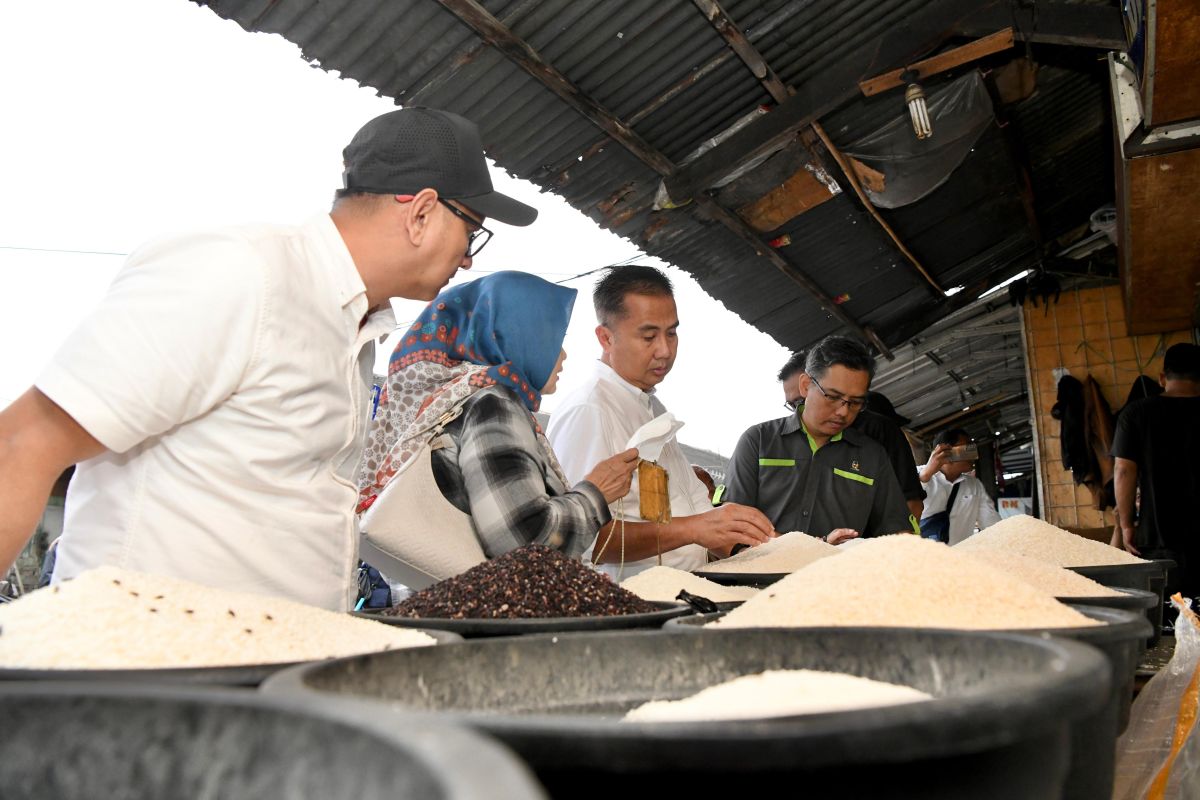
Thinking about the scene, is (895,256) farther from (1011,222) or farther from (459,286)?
(459,286)

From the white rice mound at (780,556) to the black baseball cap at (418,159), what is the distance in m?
1.02

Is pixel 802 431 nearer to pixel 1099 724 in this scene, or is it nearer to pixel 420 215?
pixel 420 215

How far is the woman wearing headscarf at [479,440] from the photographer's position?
192 cm

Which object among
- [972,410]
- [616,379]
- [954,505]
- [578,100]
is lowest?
[954,505]

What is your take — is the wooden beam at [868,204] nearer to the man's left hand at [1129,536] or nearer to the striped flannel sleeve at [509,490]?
the man's left hand at [1129,536]

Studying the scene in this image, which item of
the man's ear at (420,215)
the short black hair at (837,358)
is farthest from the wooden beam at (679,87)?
the man's ear at (420,215)

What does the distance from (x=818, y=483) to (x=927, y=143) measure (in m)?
1.62

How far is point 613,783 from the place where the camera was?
1.29ft

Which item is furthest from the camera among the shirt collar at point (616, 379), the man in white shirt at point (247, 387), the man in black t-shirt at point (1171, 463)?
the man in black t-shirt at point (1171, 463)

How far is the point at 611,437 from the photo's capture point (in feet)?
8.80

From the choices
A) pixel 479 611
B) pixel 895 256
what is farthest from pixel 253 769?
pixel 895 256

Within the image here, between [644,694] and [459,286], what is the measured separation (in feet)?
5.69

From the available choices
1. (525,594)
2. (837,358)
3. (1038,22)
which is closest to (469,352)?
(525,594)

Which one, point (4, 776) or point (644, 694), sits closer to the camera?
→ point (4, 776)
